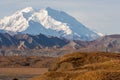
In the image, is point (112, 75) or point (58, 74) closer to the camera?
point (112, 75)

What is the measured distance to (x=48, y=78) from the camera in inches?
1563

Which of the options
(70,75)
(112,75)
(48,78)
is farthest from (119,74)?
(48,78)

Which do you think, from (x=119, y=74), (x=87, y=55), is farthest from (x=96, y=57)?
(x=119, y=74)

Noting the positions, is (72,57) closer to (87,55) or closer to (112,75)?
(87,55)

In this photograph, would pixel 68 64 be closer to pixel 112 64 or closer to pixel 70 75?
pixel 112 64

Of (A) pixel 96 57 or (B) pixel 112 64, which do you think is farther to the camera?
(A) pixel 96 57

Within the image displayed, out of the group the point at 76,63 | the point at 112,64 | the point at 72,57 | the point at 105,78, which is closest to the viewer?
the point at 105,78

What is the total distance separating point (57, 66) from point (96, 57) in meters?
8.47

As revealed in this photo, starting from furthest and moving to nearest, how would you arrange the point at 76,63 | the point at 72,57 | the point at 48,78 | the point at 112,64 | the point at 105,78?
the point at 72,57
the point at 76,63
the point at 112,64
the point at 48,78
the point at 105,78

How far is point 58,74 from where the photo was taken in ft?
126

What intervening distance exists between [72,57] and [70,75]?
2194 inches

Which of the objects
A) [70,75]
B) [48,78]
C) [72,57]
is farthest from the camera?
[72,57]

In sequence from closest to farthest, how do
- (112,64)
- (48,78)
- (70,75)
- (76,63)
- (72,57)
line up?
(70,75) → (48,78) → (112,64) → (76,63) → (72,57)

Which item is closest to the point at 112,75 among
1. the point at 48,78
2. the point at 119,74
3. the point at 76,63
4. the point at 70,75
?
the point at 119,74
